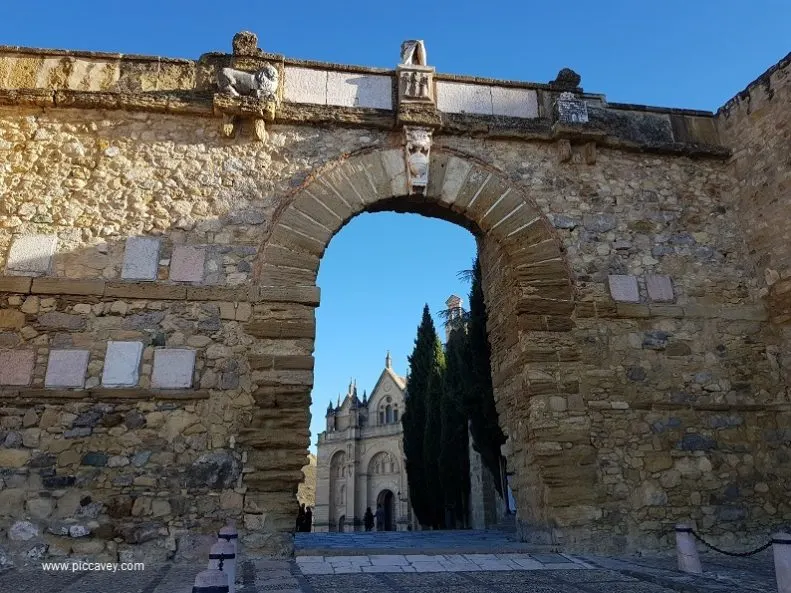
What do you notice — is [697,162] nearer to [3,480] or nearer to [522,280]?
[522,280]

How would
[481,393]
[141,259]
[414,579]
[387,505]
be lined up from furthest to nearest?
[387,505], [481,393], [141,259], [414,579]

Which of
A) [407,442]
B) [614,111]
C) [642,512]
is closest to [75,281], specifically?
[642,512]

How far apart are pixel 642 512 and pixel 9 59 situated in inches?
313

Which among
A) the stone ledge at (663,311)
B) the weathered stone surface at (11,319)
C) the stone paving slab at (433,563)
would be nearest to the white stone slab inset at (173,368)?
the weathered stone surface at (11,319)

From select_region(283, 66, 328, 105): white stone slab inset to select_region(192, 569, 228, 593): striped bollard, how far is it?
537 cm

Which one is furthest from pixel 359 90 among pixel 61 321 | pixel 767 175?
pixel 767 175

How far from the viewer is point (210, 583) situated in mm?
2148

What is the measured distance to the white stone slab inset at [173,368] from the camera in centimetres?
520

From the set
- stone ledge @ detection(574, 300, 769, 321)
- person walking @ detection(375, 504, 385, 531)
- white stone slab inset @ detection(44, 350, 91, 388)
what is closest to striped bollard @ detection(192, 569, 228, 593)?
white stone slab inset @ detection(44, 350, 91, 388)

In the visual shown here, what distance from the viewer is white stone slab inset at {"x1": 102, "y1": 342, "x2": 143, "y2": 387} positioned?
203 inches

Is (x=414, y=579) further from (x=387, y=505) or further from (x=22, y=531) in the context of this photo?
(x=387, y=505)

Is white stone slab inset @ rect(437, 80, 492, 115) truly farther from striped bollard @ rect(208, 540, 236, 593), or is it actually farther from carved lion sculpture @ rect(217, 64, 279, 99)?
striped bollard @ rect(208, 540, 236, 593)

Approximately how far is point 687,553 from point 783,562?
3.87 feet

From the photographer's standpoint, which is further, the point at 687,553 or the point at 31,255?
the point at 31,255
